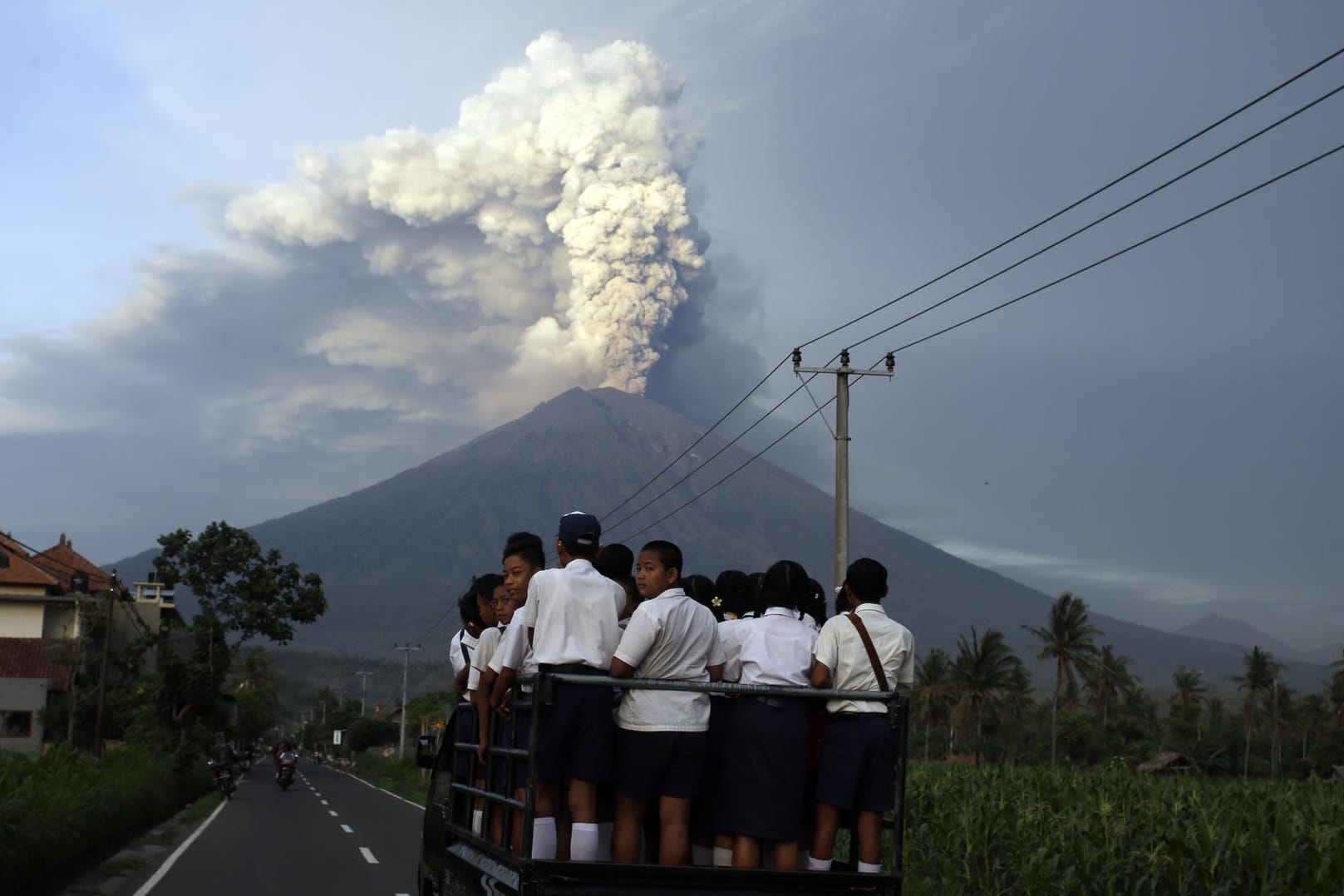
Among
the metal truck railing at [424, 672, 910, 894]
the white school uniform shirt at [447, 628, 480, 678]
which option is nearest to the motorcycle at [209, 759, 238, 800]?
the white school uniform shirt at [447, 628, 480, 678]

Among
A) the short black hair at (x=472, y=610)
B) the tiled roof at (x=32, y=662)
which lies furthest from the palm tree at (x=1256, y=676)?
the short black hair at (x=472, y=610)

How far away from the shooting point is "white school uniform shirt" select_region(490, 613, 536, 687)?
5.67m

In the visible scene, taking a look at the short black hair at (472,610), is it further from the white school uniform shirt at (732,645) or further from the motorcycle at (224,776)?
the motorcycle at (224,776)

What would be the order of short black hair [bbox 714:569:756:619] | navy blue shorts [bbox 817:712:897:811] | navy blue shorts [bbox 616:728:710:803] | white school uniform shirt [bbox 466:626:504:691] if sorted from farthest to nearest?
short black hair [bbox 714:569:756:619]
white school uniform shirt [bbox 466:626:504:691]
navy blue shorts [bbox 817:712:897:811]
navy blue shorts [bbox 616:728:710:803]

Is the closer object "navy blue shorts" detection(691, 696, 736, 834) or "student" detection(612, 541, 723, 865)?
"student" detection(612, 541, 723, 865)

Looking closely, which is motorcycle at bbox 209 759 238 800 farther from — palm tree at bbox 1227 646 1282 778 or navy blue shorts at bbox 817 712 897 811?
palm tree at bbox 1227 646 1282 778

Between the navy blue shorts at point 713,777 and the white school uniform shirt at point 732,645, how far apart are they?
37cm

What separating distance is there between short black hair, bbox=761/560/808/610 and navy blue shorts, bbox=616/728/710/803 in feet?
3.15

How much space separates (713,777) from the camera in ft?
18.0

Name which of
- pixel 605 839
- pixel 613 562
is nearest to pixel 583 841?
pixel 605 839

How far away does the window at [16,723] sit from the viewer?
49.4 meters

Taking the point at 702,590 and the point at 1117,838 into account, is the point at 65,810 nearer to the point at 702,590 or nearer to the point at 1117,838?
the point at 702,590

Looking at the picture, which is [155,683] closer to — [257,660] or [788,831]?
[788,831]

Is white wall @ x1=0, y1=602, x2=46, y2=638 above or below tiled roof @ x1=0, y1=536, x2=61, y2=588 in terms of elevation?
below
